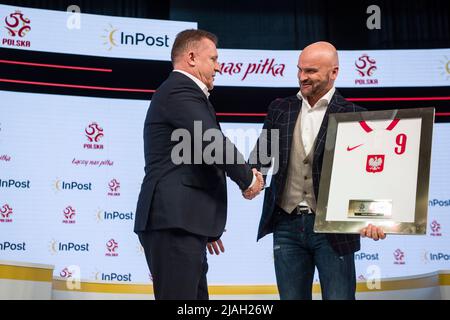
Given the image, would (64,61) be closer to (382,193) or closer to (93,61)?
(93,61)

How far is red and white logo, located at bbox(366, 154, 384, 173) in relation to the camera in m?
2.78

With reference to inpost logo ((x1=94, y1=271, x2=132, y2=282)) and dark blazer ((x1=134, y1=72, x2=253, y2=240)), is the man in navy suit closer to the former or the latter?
dark blazer ((x1=134, y1=72, x2=253, y2=240))

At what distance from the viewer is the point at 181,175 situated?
2674mm

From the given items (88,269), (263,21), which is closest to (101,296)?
(88,269)

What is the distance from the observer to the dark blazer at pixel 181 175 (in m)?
2.65

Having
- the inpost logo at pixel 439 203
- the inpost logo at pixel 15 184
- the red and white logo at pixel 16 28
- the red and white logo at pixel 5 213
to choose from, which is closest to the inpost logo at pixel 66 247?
the red and white logo at pixel 5 213

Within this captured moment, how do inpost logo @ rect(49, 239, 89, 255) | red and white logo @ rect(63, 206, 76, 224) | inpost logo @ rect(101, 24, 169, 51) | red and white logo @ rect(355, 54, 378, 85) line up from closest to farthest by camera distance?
1. inpost logo @ rect(49, 239, 89, 255)
2. red and white logo @ rect(63, 206, 76, 224)
3. inpost logo @ rect(101, 24, 169, 51)
4. red and white logo @ rect(355, 54, 378, 85)

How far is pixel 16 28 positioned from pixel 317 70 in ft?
11.8

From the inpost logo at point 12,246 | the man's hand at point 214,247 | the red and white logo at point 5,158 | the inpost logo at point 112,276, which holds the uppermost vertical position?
the red and white logo at point 5,158

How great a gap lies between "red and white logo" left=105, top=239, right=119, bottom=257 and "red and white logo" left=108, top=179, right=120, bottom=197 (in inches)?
15.8

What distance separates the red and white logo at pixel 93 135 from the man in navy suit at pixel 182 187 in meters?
3.09

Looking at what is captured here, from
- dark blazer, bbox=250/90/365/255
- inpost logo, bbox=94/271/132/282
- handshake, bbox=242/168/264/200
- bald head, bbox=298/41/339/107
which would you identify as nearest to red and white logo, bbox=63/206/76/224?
inpost logo, bbox=94/271/132/282

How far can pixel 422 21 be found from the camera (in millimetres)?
6555

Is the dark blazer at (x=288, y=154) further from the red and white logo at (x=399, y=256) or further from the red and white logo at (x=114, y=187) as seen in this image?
the red and white logo at (x=399, y=256)
